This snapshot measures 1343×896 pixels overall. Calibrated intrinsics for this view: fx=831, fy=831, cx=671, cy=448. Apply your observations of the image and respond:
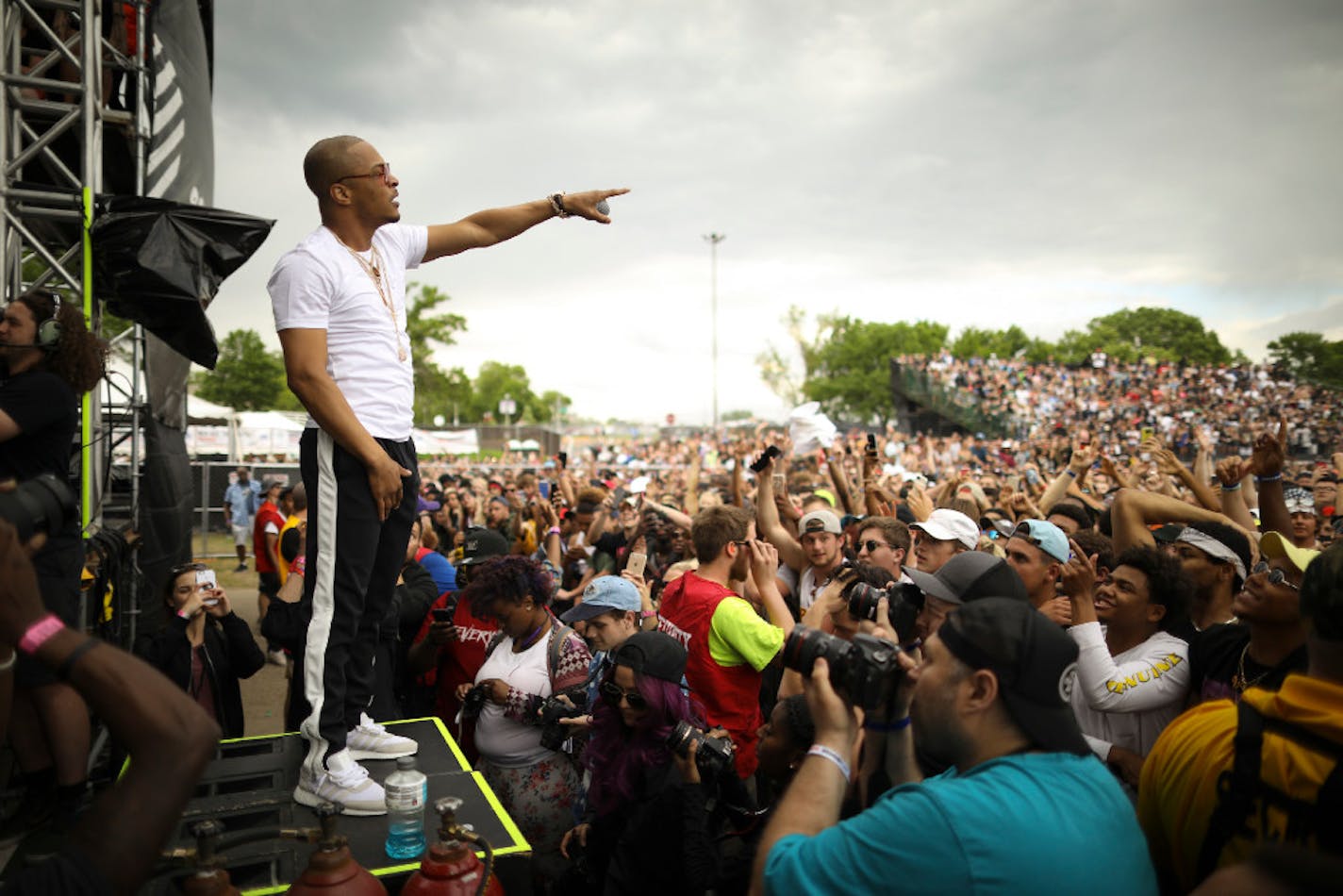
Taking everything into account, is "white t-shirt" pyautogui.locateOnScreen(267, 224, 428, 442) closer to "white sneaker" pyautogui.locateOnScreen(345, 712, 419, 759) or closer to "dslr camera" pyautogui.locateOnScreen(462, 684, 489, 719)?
"white sneaker" pyautogui.locateOnScreen(345, 712, 419, 759)

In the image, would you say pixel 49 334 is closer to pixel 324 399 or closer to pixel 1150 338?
pixel 324 399

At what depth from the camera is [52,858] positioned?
45.9 inches

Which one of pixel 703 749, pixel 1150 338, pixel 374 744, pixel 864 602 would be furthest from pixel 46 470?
pixel 1150 338

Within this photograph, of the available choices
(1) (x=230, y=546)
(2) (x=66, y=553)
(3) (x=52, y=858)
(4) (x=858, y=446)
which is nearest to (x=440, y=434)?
(1) (x=230, y=546)

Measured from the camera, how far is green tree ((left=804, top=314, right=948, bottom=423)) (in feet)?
208

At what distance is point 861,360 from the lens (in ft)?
216

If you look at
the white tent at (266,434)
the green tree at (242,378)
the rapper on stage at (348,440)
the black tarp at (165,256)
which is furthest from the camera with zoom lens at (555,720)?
the green tree at (242,378)

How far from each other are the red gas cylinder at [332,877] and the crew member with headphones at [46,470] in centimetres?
170

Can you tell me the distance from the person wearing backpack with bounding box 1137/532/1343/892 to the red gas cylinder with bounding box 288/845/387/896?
192 centimetres

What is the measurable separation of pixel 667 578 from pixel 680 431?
47.0 metres

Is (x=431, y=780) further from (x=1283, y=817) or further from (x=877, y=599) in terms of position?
(x=1283, y=817)

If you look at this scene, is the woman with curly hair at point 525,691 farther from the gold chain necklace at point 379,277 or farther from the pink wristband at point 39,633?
the pink wristband at point 39,633

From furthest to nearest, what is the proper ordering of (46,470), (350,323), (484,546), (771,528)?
(771,528)
(484,546)
(46,470)
(350,323)

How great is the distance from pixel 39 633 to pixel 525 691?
8.38ft
